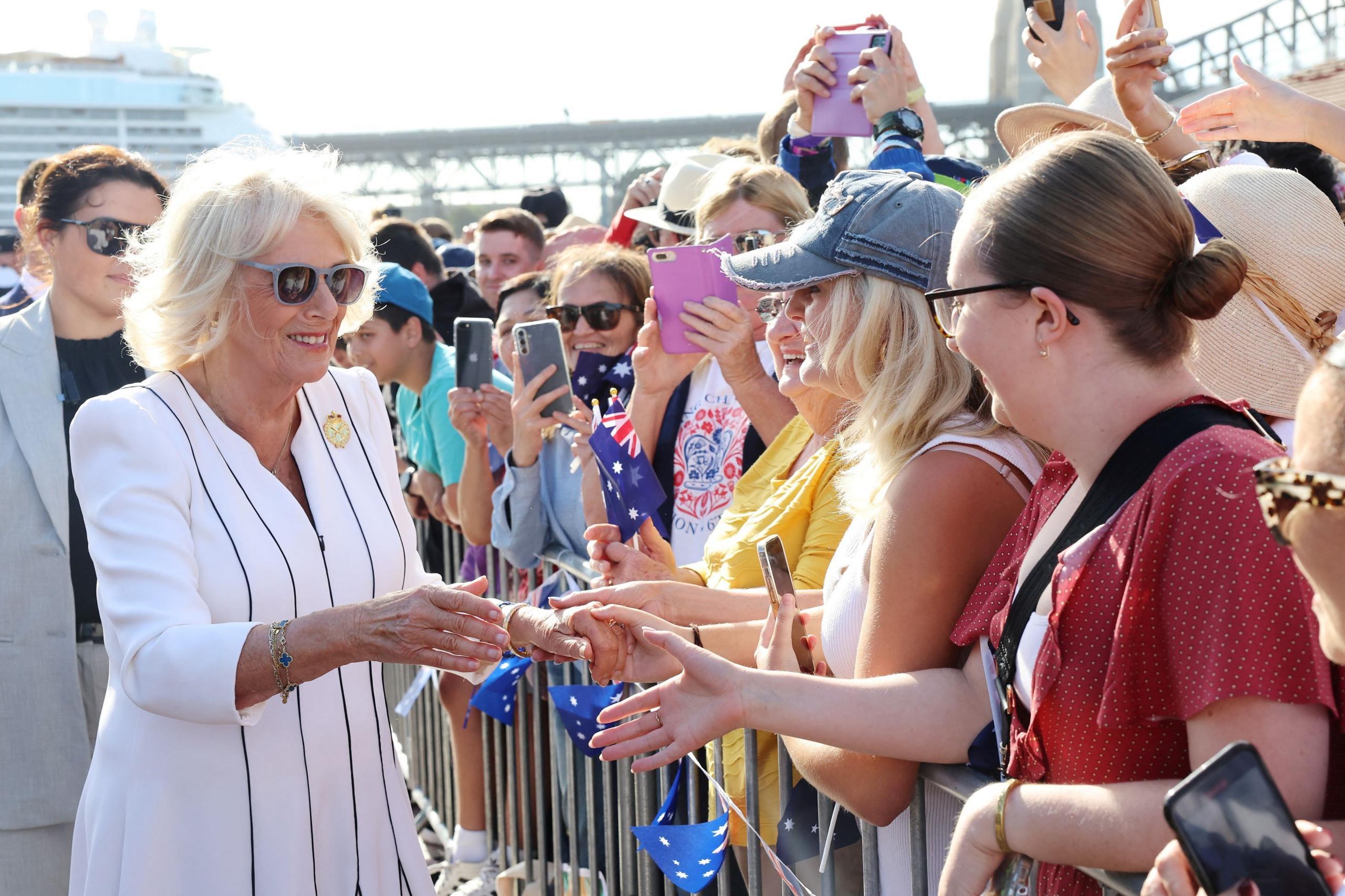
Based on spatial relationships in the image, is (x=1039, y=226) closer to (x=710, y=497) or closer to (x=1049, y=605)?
(x=1049, y=605)

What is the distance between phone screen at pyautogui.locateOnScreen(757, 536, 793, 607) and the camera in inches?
88.3

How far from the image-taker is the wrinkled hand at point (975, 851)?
1.66 m

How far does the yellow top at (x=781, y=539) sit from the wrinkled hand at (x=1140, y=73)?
1.14 meters

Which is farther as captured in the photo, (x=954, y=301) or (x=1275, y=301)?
(x=1275, y=301)

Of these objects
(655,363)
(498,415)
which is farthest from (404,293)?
(655,363)

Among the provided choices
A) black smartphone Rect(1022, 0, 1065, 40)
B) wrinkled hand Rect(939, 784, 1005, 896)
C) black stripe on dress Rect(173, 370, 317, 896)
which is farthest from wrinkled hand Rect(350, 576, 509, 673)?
black smartphone Rect(1022, 0, 1065, 40)

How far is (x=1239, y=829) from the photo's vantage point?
1225 millimetres

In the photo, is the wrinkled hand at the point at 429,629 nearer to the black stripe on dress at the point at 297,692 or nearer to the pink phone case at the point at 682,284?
the black stripe on dress at the point at 297,692

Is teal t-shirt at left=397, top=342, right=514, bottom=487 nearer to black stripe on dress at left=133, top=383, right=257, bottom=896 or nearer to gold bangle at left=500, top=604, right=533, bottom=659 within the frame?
gold bangle at left=500, top=604, right=533, bottom=659

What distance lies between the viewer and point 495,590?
501 centimetres

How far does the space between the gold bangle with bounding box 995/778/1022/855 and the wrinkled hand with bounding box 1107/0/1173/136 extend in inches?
78.1

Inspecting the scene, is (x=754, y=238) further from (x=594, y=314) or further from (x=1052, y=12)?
(x=1052, y=12)

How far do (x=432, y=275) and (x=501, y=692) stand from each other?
3309 millimetres

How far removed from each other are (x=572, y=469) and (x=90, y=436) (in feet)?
5.84
